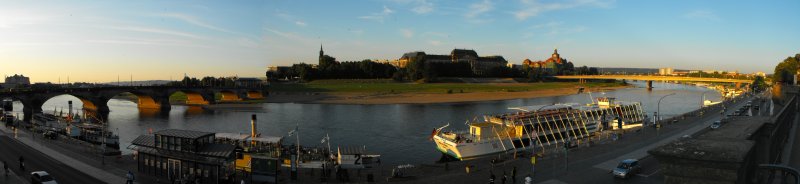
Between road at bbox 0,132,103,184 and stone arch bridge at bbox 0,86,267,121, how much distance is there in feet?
177

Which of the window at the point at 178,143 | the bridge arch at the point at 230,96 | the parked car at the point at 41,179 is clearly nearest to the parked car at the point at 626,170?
the window at the point at 178,143

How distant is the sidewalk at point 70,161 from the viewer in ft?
99.6

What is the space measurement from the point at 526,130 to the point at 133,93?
105277 mm

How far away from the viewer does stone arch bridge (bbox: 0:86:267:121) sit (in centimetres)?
9656

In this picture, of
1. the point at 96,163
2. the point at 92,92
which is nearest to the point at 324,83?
the point at 92,92

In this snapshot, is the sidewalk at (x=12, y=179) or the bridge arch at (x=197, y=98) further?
the bridge arch at (x=197, y=98)

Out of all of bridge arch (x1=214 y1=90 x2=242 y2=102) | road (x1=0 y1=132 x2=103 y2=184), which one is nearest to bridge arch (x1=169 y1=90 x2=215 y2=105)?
bridge arch (x1=214 y1=90 x2=242 y2=102)

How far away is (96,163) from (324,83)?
150 meters

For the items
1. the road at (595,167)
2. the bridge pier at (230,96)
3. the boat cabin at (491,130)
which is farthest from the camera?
the bridge pier at (230,96)

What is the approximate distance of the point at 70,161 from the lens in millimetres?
35750

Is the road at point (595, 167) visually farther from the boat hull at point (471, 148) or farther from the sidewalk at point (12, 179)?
the sidewalk at point (12, 179)

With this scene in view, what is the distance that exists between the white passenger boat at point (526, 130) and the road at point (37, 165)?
29.0 meters

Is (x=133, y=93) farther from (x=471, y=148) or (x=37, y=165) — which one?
(x=471, y=148)

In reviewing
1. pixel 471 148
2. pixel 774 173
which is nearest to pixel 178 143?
pixel 471 148
